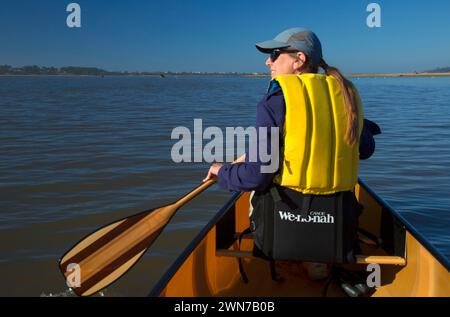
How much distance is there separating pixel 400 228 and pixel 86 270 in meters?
2.13

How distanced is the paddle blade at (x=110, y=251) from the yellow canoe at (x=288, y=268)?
0.32 m

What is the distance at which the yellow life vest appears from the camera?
249 centimetres

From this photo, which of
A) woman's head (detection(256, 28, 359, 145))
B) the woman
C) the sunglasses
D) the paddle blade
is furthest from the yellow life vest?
the paddle blade

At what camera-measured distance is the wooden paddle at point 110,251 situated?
3.04 m

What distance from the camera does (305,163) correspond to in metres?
2.54

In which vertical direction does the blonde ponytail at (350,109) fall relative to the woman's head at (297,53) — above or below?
below

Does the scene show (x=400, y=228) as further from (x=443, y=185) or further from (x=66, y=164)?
(x=66, y=164)

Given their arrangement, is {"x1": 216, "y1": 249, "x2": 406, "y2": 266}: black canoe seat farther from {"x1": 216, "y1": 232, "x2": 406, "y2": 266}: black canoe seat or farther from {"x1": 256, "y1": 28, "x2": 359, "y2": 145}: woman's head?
{"x1": 256, "y1": 28, "x2": 359, "y2": 145}: woman's head

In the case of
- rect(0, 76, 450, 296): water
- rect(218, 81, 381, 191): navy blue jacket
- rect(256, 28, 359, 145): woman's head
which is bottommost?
rect(0, 76, 450, 296): water

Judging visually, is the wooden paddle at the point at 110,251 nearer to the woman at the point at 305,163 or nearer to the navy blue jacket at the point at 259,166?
the navy blue jacket at the point at 259,166

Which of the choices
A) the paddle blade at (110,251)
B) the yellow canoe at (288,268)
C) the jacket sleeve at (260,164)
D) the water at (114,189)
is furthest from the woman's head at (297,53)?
the water at (114,189)

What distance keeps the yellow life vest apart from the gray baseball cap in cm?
19
